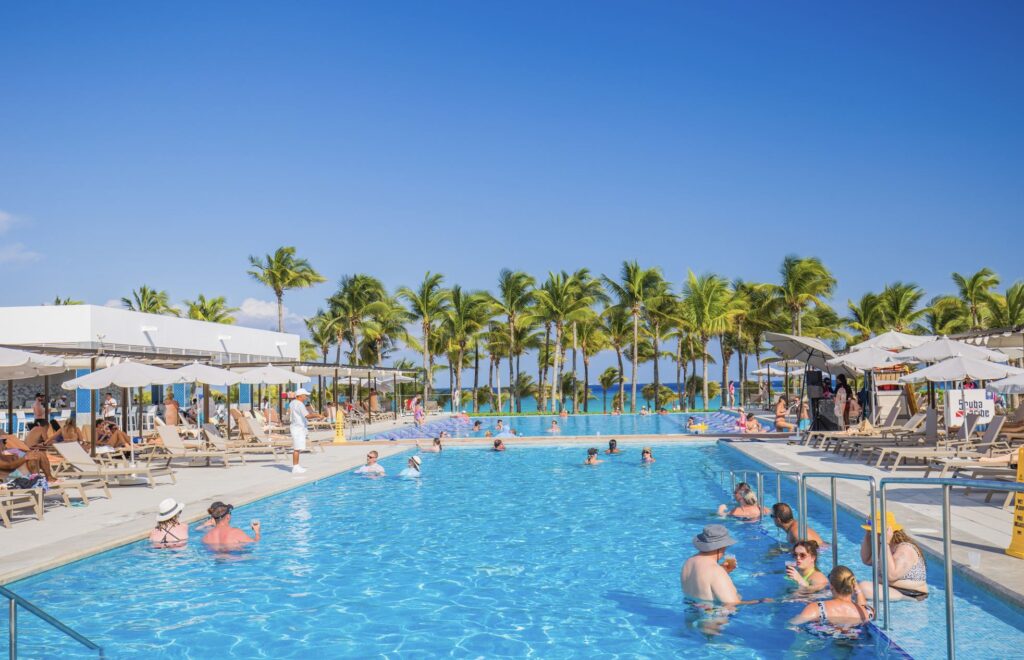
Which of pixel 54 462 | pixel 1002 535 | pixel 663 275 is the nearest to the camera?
pixel 1002 535

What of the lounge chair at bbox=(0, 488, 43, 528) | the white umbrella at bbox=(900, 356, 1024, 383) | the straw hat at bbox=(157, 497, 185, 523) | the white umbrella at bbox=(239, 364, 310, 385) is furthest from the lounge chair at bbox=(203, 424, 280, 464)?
the white umbrella at bbox=(900, 356, 1024, 383)

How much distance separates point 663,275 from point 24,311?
30.6m

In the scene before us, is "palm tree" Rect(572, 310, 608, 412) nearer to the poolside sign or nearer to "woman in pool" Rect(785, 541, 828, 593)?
the poolside sign

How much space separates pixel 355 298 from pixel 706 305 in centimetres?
2029

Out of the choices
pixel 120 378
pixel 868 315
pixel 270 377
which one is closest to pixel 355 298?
pixel 270 377

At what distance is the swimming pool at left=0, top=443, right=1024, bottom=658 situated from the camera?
613cm

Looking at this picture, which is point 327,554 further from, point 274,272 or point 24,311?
point 274,272

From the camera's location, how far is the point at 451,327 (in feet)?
148

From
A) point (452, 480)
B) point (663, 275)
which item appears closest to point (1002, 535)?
point (452, 480)

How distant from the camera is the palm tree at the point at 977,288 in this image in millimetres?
44969

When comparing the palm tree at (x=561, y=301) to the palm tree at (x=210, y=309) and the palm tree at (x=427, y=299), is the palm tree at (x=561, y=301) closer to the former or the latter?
the palm tree at (x=427, y=299)

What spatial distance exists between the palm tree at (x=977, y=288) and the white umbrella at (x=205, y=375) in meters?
43.4

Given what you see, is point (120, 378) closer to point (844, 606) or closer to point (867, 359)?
point (844, 606)

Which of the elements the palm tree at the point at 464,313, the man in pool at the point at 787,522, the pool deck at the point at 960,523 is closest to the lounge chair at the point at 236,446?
the pool deck at the point at 960,523
